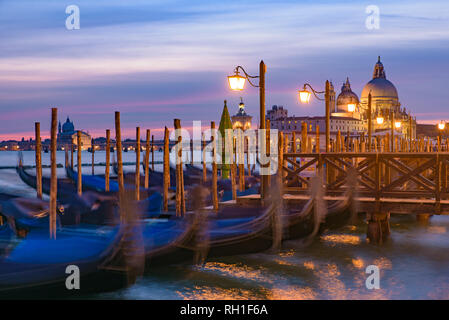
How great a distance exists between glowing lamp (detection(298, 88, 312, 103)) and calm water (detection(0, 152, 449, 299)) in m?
2.53

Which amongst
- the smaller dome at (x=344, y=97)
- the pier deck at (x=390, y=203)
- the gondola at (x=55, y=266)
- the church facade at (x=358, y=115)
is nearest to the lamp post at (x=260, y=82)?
the pier deck at (x=390, y=203)

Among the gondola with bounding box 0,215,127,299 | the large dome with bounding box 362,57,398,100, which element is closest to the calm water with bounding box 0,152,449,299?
the gondola with bounding box 0,215,127,299

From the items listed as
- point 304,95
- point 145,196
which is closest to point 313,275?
point 304,95

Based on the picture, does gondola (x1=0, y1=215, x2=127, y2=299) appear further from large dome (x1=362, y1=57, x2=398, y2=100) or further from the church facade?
large dome (x1=362, y1=57, x2=398, y2=100)

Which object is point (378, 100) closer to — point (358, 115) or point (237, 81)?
point (358, 115)

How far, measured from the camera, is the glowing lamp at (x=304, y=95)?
916 cm

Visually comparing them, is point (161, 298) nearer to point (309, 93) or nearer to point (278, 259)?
point (278, 259)

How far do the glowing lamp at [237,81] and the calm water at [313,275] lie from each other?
2.59 meters

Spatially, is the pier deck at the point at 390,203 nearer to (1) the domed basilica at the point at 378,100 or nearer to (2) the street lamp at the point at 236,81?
(2) the street lamp at the point at 236,81

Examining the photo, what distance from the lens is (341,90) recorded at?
308 feet

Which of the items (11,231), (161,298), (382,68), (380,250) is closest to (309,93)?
(380,250)

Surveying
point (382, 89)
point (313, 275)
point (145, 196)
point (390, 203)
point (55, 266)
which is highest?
point (382, 89)

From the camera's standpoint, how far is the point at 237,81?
7.56 metres

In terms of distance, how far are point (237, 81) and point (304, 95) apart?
2.07 m
